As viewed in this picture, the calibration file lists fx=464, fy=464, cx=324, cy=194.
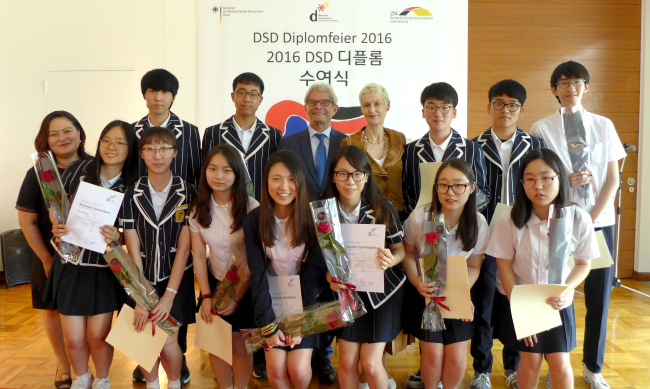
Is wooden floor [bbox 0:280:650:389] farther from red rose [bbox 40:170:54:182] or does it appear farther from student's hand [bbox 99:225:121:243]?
red rose [bbox 40:170:54:182]

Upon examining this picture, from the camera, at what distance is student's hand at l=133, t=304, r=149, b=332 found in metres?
2.29

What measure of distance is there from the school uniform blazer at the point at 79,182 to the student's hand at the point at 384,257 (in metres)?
1.39

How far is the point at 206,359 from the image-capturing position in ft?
10.3

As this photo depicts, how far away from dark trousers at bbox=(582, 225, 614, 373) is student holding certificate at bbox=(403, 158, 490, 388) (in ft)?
2.88

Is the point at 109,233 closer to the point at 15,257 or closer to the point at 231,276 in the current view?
the point at 231,276

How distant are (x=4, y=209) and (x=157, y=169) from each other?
388 centimetres

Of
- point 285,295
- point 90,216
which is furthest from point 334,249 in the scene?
point 90,216

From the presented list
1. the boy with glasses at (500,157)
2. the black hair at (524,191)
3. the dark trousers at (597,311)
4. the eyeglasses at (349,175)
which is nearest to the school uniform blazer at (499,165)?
the boy with glasses at (500,157)

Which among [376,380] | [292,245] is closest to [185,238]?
[292,245]

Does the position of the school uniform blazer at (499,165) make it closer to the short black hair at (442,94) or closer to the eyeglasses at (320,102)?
the short black hair at (442,94)

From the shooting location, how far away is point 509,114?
2613mm

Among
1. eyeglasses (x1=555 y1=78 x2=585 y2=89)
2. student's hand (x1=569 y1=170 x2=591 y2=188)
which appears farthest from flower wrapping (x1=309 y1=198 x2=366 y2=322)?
eyeglasses (x1=555 y1=78 x2=585 y2=89)

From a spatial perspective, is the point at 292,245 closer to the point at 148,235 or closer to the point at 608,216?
the point at 148,235

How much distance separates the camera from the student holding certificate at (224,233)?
2.27m
